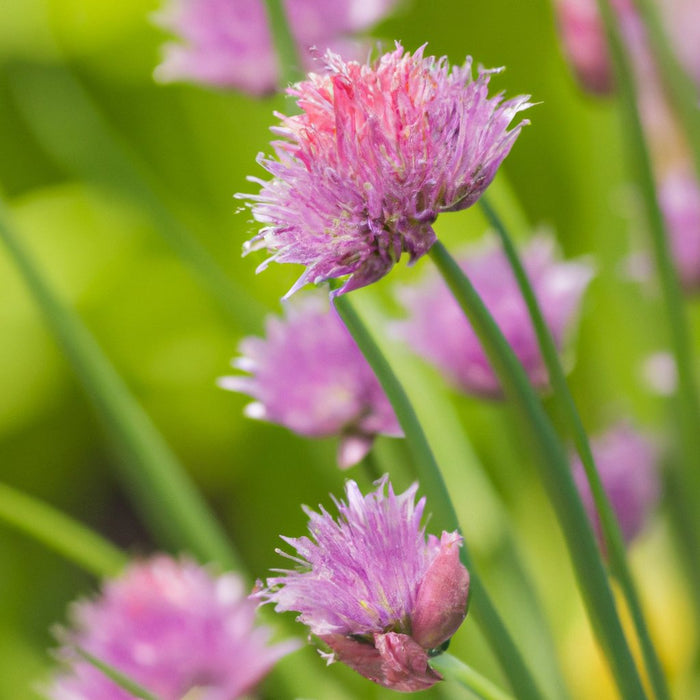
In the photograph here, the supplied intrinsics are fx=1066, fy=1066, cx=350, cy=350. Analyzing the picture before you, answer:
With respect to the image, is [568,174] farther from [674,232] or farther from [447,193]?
[447,193]

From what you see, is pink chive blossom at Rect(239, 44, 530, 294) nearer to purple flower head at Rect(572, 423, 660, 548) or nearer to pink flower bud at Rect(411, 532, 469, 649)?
pink flower bud at Rect(411, 532, 469, 649)

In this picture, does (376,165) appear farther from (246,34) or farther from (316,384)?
(246,34)

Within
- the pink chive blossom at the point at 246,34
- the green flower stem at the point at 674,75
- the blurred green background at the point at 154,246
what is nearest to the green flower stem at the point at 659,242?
the green flower stem at the point at 674,75

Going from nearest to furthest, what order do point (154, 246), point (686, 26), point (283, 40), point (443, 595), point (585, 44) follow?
point (443, 595) < point (283, 40) < point (585, 44) < point (686, 26) < point (154, 246)

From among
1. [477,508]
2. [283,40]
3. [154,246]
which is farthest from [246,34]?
[154,246]

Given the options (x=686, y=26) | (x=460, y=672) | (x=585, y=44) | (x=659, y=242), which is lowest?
(x=460, y=672)

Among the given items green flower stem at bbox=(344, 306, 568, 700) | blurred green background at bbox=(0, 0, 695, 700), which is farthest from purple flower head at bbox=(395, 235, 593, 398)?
blurred green background at bbox=(0, 0, 695, 700)

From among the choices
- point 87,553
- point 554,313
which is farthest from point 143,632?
point 554,313

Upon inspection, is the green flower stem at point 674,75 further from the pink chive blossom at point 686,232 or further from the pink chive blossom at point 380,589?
the pink chive blossom at point 380,589
